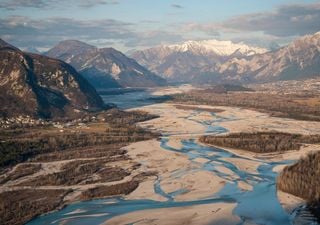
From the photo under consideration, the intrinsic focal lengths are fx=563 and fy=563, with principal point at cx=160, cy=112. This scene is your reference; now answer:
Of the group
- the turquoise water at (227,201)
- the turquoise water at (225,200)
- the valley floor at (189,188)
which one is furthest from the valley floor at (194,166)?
the turquoise water at (225,200)

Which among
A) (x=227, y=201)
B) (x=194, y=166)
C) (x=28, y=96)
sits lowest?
(x=227, y=201)

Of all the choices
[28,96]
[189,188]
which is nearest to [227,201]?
[189,188]

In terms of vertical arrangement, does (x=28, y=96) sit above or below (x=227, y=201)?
above

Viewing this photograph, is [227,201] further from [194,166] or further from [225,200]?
[194,166]

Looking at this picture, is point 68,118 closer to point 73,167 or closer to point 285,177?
point 73,167

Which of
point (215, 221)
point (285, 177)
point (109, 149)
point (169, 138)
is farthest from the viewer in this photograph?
point (169, 138)

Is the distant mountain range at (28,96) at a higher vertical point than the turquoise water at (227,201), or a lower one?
higher

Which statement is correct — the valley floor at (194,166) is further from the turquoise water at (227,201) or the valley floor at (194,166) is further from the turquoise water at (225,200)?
the turquoise water at (225,200)

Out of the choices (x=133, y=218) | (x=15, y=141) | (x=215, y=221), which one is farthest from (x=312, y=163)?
(x=15, y=141)

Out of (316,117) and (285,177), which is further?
(316,117)

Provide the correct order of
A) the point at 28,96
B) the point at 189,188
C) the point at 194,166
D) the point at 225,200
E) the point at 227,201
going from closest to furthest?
the point at 227,201, the point at 225,200, the point at 189,188, the point at 194,166, the point at 28,96

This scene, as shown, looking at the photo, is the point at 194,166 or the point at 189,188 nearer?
the point at 189,188
